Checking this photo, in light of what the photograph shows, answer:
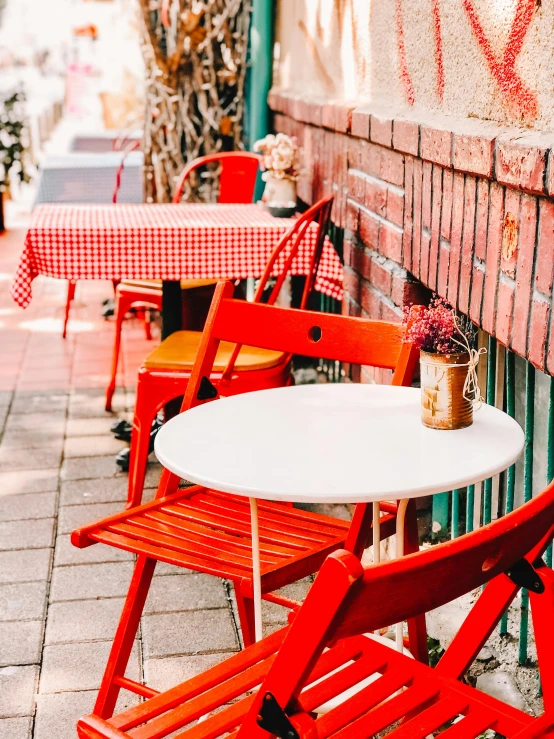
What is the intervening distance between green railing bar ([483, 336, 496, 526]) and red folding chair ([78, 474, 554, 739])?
97 cm

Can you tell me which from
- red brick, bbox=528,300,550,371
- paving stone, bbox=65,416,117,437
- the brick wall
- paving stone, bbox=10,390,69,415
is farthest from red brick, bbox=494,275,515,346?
paving stone, bbox=10,390,69,415

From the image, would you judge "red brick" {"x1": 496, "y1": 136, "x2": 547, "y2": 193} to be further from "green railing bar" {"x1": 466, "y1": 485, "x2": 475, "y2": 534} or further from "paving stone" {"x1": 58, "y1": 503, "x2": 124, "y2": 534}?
"paving stone" {"x1": 58, "y1": 503, "x2": 124, "y2": 534}

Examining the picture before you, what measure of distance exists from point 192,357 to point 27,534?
0.80m

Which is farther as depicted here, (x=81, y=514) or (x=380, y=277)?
(x=81, y=514)

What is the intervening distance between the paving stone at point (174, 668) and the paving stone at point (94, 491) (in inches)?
42.0

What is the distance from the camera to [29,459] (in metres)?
3.85

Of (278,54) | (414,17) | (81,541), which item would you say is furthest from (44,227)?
(278,54)

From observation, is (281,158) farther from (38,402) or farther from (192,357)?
(38,402)

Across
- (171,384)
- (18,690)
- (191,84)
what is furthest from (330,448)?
(191,84)

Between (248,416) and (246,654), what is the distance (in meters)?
0.51

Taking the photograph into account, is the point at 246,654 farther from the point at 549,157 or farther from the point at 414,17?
the point at 414,17

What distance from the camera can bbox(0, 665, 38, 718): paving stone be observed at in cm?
225

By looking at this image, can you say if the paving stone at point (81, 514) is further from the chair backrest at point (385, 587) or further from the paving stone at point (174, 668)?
the chair backrest at point (385, 587)

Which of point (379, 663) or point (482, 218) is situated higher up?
point (482, 218)
